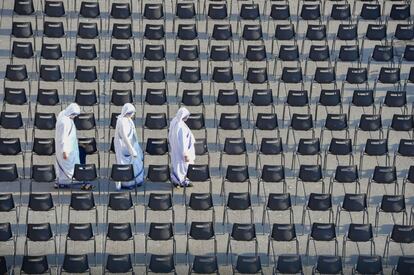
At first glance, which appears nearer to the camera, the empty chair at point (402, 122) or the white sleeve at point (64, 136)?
the white sleeve at point (64, 136)

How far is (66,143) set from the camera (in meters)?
34.9

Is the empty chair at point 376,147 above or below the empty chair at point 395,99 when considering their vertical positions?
below

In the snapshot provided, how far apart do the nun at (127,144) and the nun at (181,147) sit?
72 centimetres

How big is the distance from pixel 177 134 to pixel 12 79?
14.7 feet

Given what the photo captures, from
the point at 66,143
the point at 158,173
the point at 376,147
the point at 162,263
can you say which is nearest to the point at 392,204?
the point at 376,147

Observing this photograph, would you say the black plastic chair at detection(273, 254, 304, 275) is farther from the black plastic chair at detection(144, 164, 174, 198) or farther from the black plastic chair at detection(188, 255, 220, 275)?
the black plastic chair at detection(144, 164, 174, 198)

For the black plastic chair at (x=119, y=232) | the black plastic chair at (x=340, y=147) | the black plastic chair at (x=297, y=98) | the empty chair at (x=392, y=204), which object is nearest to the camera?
the black plastic chair at (x=119, y=232)

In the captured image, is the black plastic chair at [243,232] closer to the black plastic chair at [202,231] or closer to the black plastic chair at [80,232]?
the black plastic chair at [202,231]

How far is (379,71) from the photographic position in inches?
1543

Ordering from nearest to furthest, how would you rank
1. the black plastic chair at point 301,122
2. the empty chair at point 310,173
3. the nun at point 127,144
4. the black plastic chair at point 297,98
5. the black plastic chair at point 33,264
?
the black plastic chair at point 33,264, the empty chair at point 310,173, the nun at point 127,144, the black plastic chair at point 301,122, the black plastic chair at point 297,98

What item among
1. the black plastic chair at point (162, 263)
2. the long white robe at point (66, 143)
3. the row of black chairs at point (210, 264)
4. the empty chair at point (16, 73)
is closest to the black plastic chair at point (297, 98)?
the long white robe at point (66, 143)

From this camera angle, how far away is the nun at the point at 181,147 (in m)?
35.1

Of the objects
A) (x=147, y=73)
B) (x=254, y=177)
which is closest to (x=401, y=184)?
(x=254, y=177)

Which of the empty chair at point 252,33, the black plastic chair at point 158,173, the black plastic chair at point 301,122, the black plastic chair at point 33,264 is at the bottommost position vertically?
the black plastic chair at point 33,264
